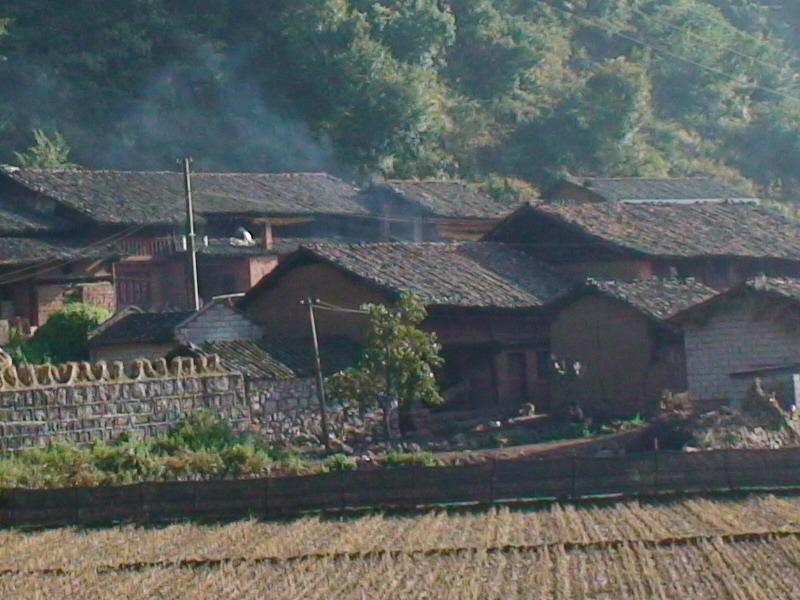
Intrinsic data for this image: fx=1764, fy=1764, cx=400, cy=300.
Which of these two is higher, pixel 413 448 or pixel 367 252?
pixel 367 252

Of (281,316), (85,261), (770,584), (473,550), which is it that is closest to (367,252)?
(281,316)

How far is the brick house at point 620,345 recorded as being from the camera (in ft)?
97.3

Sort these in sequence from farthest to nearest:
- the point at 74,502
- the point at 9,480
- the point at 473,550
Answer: the point at 9,480 → the point at 74,502 → the point at 473,550

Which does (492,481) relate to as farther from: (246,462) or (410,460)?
(246,462)

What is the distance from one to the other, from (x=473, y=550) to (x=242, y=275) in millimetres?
25384

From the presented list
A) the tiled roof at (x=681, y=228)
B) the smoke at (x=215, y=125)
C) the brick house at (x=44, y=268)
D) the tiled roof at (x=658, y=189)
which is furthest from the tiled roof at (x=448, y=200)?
the brick house at (x=44, y=268)

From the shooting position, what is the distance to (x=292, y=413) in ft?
92.9

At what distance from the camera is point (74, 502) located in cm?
1972

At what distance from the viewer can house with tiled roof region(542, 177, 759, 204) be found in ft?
154

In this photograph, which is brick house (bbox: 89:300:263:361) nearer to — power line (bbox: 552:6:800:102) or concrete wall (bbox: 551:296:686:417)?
concrete wall (bbox: 551:296:686:417)

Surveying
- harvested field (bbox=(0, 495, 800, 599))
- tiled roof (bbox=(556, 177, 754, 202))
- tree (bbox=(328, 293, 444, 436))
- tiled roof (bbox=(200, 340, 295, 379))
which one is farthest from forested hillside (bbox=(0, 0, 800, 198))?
harvested field (bbox=(0, 495, 800, 599))

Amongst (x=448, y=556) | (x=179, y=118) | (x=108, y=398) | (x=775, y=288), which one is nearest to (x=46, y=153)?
(x=179, y=118)

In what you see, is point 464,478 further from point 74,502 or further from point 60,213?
point 60,213

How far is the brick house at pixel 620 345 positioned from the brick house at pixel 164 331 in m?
5.58
